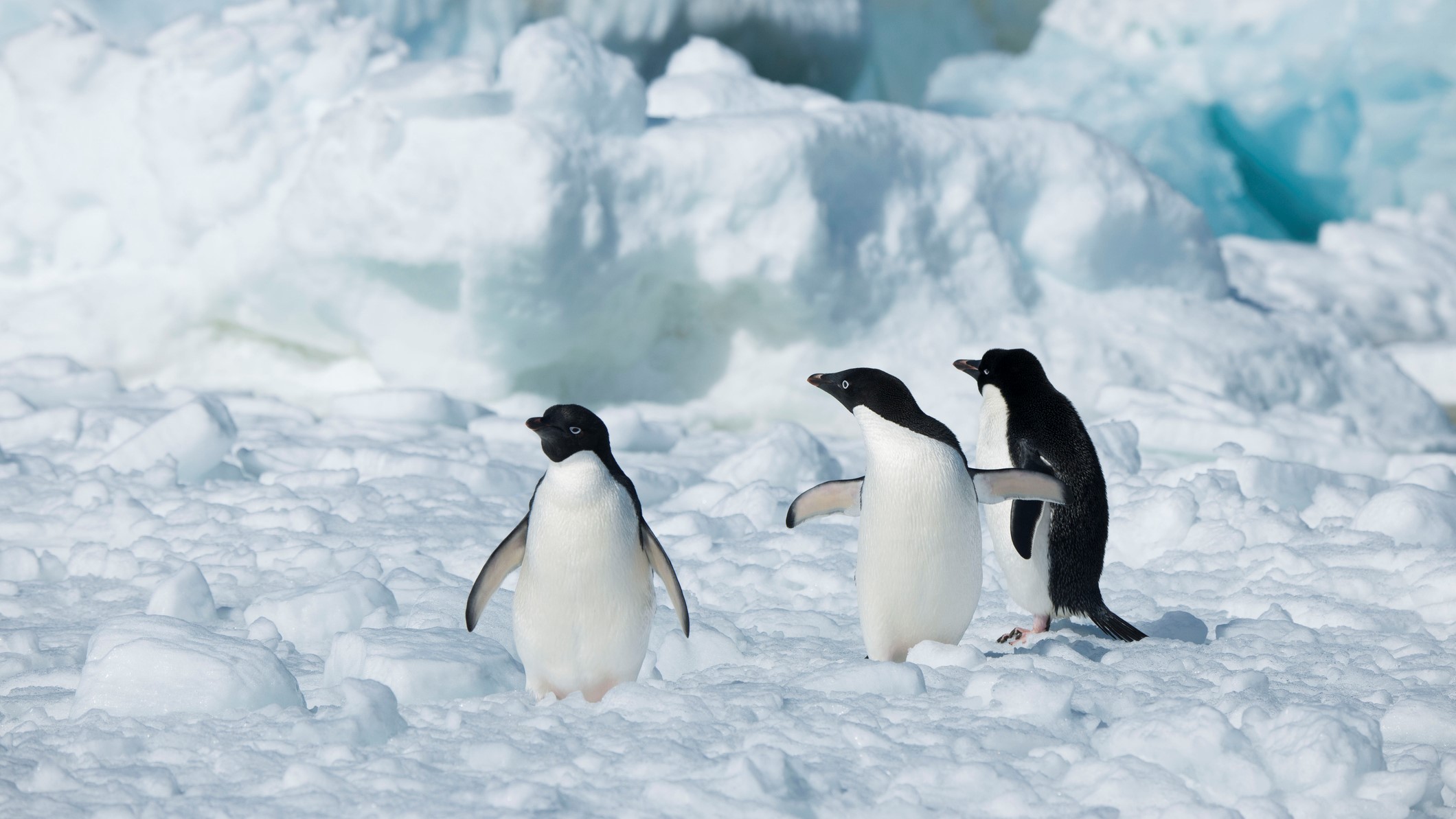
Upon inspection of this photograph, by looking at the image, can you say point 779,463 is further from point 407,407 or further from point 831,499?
point 407,407

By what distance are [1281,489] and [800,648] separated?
1.66 m

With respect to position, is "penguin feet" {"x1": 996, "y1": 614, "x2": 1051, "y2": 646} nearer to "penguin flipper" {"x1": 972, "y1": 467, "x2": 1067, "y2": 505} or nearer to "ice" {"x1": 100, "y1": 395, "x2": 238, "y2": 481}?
"penguin flipper" {"x1": 972, "y1": 467, "x2": 1067, "y2": 505}

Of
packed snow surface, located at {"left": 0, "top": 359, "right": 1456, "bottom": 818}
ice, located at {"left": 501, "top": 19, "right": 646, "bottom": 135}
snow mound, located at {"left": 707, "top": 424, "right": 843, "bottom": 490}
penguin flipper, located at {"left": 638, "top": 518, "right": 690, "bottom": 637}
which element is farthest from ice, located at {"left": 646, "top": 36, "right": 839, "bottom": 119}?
penguin flipper, located at {"left": 638, "top": 518, "right": 690, "bottom": 637}

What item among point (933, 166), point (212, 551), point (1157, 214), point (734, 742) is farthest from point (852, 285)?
point (734, 742)

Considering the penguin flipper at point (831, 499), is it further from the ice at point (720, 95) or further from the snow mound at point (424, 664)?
the ice at point (720, 95)

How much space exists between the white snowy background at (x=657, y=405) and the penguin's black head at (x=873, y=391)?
42 centimetres

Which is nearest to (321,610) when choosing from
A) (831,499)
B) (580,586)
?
(580,586)

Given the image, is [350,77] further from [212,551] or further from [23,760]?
[23,760]

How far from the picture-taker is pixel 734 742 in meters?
1.57

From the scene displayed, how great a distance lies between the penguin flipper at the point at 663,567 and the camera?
192 centimetres

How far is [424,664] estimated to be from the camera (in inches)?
70.1

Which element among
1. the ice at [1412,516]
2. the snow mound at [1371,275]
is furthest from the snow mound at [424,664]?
the snow mound at [1371,275]

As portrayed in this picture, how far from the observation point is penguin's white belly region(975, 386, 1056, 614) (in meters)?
2.21

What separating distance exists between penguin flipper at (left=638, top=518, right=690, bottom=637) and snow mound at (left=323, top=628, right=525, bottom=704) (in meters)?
0.30
